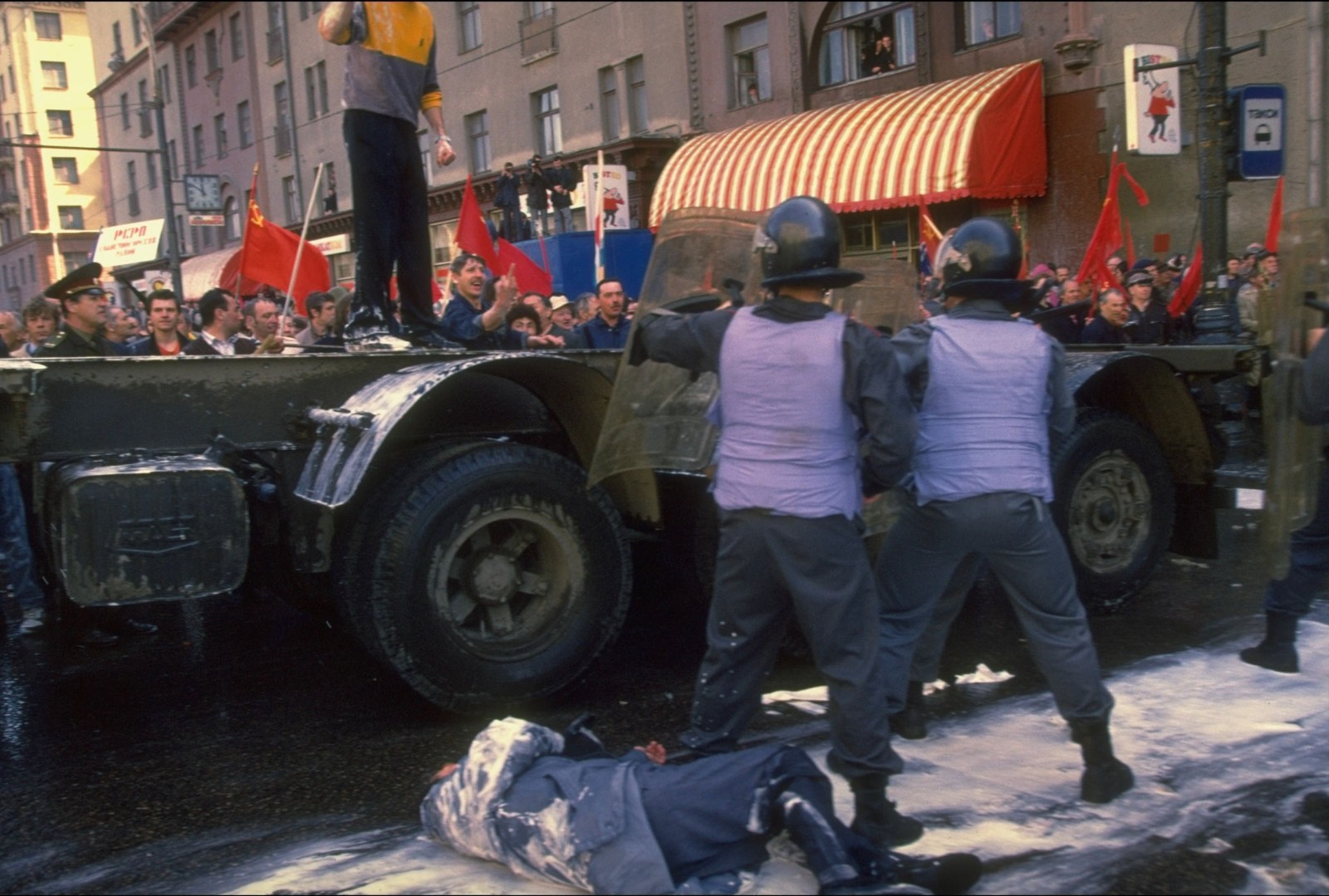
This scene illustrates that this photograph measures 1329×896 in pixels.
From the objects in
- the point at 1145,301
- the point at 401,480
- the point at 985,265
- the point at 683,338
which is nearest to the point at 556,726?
the point at 401,480

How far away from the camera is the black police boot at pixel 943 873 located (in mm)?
2963

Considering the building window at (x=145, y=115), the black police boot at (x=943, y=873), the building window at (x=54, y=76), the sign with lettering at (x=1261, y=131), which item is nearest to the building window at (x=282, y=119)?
the building window at (x=145, y=115)

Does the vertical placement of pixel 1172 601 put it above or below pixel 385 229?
below

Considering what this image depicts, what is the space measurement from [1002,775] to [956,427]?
1.08 metres

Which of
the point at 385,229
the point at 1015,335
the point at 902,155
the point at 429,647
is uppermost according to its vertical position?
the point at 902,155

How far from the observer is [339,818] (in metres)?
3.64

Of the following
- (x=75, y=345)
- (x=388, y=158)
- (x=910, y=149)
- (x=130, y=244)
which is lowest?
(x=75, y=345)

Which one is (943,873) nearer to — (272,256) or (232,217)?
(272,256)

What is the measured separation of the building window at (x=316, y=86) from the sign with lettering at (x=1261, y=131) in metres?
14.2

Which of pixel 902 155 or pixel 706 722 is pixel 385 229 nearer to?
pixel 706 722

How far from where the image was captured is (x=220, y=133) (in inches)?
1198

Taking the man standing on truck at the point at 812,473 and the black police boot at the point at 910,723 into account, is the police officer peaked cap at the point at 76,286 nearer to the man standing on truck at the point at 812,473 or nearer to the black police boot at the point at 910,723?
the man standing on truck at the point at 812,473

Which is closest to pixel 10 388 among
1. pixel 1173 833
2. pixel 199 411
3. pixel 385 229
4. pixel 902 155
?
pixel 199 411

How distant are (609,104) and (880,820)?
22.3m
